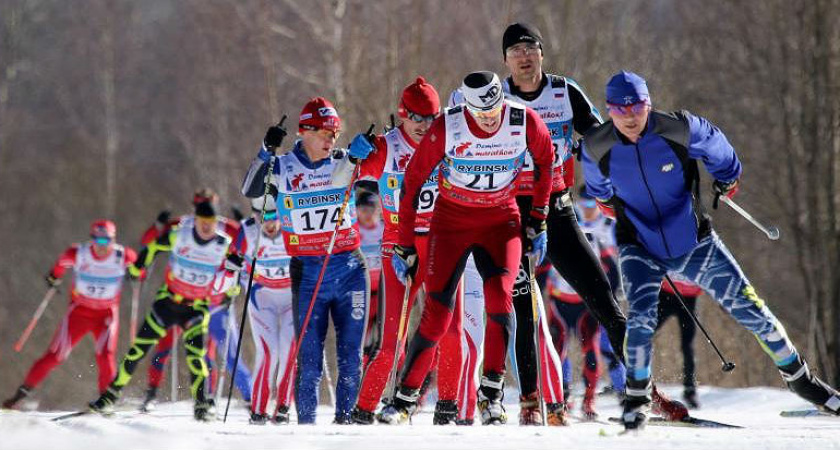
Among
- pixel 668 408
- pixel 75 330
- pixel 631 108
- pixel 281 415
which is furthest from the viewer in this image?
pixel 75 330

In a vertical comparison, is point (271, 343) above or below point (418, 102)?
below

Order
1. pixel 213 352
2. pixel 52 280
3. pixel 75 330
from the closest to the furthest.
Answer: pixel 75 330, pixel 213 352, pixel 52 280

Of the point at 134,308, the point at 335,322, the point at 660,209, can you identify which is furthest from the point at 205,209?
the point at 660,209

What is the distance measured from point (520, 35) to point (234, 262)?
3.99m

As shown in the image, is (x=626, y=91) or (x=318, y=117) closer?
(x=626, y=91)

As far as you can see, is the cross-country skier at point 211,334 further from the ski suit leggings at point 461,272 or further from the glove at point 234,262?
the ski suit leggings at point 461,272

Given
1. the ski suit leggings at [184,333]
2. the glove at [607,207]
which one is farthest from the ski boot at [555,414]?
the ski suit leggings at [184,333]

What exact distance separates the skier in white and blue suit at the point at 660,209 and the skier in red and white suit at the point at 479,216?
372 millimetres

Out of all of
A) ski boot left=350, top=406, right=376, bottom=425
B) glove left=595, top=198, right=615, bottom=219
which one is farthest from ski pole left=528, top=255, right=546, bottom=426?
ski boot left=350, top=406, right=376, bottom=425

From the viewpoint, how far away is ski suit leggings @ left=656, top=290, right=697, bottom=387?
38.9 ft

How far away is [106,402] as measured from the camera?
1157 cm

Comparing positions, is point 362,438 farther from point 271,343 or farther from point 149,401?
point 149,401

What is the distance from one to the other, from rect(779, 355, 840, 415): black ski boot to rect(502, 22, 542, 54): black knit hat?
230 cm

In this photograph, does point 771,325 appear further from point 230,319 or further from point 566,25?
point 566,25
